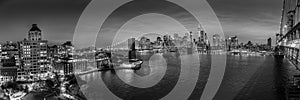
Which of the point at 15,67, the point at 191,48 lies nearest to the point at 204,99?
the point at 15,67

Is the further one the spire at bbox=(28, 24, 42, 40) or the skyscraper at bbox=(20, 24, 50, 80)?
the spire at bbox=(28, 24, 42, 40)

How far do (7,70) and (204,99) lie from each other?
24.3ft

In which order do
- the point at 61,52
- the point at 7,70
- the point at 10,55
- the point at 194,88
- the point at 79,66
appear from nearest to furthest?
the point at 194,88 < the point at 7,70 < the point at 10,55 < the point at 79,66 < the point at 61,52

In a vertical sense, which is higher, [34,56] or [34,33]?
[34,33]

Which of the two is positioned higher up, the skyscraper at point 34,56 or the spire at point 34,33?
the spire at point 34,33

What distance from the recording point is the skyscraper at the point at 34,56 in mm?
8234

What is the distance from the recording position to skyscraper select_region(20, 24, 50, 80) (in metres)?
8.23

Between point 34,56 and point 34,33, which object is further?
point 34,33

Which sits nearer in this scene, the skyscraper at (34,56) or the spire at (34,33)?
the skyscraper at (34,56)

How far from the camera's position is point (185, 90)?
20.1 feet

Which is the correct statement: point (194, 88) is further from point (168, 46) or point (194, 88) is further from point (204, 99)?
point (168, 46)

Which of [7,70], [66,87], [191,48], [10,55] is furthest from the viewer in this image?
[191,48]

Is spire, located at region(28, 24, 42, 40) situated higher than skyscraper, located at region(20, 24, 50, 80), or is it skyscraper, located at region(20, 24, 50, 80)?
spire, located at region(28, 24, 42, 40)

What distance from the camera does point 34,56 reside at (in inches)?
336
